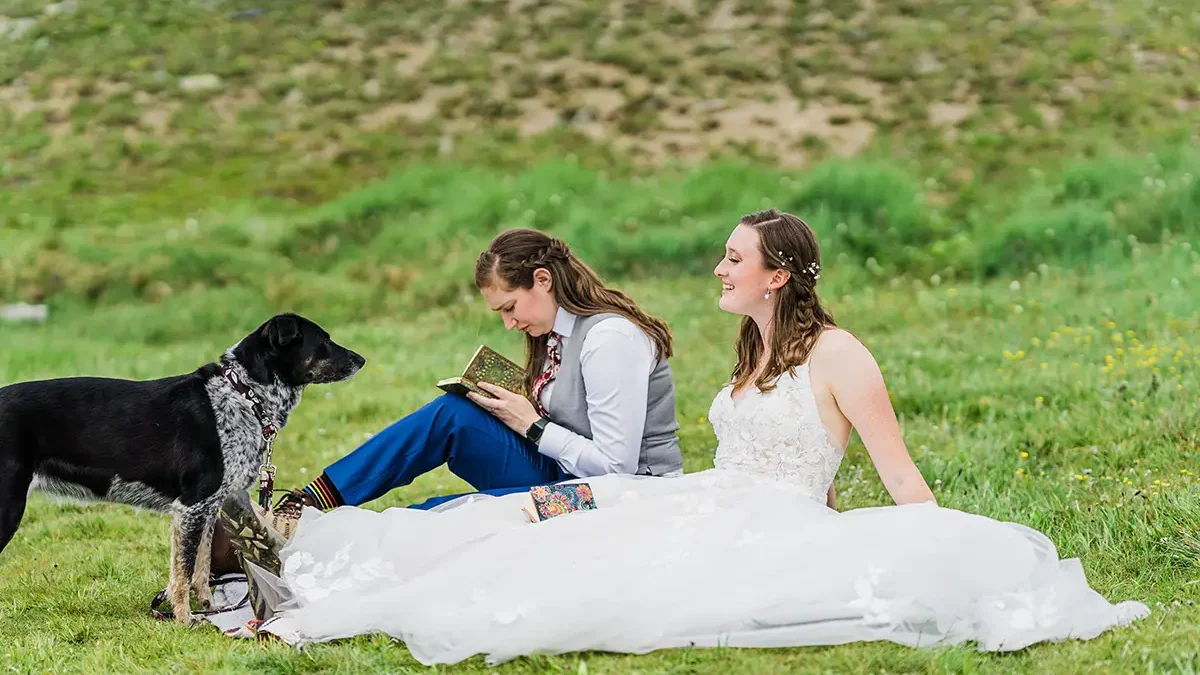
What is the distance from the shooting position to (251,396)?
562 cm

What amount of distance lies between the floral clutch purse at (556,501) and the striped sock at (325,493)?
0.92 meters

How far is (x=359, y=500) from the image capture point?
5371 mm

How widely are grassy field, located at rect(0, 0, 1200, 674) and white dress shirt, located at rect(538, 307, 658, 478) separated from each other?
1.11 metres

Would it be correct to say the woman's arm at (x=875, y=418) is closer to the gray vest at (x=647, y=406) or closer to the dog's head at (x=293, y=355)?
the gray vest at (x=647, y=406)

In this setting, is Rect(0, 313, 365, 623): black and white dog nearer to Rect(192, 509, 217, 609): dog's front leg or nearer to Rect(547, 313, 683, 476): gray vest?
Rect(192, 509, 217, 609): dog's front leg

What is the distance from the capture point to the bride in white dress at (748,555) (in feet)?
14.3

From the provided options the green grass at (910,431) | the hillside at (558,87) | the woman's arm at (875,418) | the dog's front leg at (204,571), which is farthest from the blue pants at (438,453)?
the hillside at (558,87)

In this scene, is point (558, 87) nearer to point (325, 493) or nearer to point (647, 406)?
point (647, 406)

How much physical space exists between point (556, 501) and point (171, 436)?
1.74 meters

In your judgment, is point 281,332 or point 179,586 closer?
point 179,586

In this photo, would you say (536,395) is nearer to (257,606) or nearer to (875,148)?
(257,606)

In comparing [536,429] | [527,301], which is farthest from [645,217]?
[536,429]

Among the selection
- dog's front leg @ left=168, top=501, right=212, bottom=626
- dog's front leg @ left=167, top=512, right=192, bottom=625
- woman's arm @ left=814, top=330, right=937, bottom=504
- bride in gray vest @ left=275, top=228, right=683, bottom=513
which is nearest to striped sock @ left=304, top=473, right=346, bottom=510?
bride in gray vest @ left=275, top=228, right=683, bottom=513

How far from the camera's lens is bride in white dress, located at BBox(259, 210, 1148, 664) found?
434 centimetres
